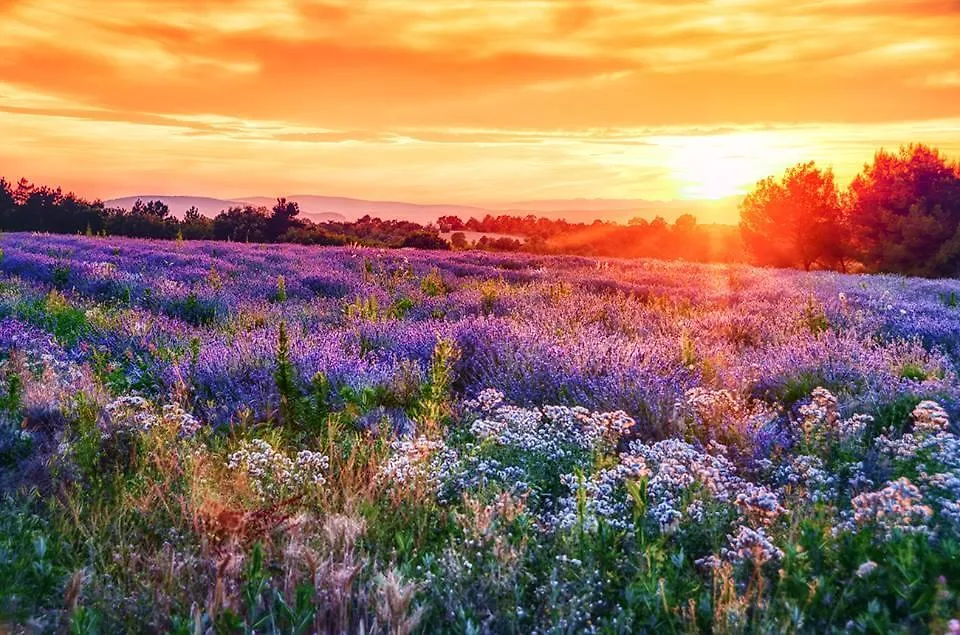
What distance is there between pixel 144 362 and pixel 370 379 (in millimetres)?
1970

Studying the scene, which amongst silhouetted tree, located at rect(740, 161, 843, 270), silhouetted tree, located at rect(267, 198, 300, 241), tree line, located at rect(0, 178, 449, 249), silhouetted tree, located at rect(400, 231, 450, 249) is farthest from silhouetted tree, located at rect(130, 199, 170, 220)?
silhouetted tree, located at rect(740, 161, 843, 270)

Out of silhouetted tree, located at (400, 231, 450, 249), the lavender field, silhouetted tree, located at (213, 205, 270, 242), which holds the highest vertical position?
silhouetted tree, located at (213, 205, 270, 242)

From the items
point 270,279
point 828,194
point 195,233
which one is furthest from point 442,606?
point 828,194

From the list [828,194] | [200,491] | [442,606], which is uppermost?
[828,194]

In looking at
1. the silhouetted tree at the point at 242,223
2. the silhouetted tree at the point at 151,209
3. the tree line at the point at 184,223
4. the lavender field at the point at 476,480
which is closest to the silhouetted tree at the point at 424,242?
the tree line at the point at 184,223

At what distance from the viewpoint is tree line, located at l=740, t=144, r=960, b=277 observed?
40.6m

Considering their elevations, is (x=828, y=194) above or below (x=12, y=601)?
above

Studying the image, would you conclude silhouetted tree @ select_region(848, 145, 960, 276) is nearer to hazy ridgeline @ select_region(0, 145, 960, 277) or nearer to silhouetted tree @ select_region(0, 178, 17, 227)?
hazy ridgeline @ select_region(0, 145, 960, 277)

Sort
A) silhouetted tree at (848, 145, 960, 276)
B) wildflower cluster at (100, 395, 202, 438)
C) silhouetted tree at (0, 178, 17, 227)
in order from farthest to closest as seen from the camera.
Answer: silhouetted tree at (0, 178, 17, 227) → silhouetted tree at (848, 145, 960, 276) → wildflower cluster at (100, 395, 202, 438)

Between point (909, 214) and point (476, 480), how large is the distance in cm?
4522

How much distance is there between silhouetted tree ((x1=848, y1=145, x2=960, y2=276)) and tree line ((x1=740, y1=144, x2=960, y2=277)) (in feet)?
0.15

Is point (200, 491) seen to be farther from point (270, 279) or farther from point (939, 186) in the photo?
point (939, 186)

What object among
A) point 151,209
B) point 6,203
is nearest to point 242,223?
point 151,209

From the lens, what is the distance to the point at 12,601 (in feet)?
8.81
